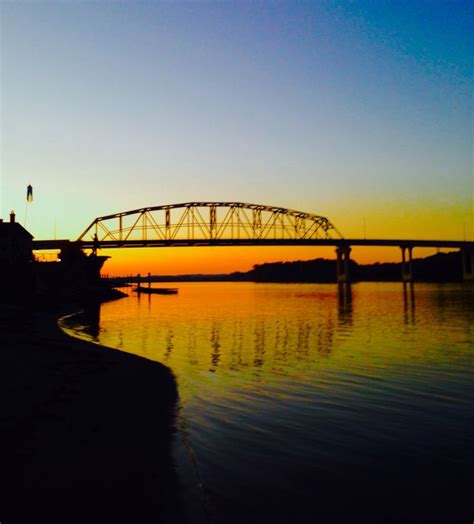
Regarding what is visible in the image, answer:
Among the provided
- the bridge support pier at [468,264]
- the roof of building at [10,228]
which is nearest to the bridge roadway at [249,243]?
the bridge support pier at [468,264]

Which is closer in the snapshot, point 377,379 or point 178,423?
point 178,423

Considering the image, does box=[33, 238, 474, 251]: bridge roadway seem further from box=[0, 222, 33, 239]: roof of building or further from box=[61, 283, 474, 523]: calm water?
box=[61, 283, 474, 523]: calm water

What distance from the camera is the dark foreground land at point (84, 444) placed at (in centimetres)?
618

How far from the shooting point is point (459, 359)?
1998 centimetres

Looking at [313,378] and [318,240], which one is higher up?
[318,240]

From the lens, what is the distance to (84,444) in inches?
336

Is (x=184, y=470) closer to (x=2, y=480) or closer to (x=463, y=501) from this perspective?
(x=2, y=480)

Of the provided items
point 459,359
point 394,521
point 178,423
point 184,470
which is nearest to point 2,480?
point 184,470

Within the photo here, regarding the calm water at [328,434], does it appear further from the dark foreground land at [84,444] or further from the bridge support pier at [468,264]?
the bridge support pier at [468,264]

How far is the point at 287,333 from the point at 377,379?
57.2ft

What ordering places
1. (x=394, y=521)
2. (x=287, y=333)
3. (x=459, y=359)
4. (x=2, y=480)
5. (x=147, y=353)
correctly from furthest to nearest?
(x=287, y=333) < (x=147, y=353) < (x=459, y=359) < (x=2, y=480) < (x=394, y=521)

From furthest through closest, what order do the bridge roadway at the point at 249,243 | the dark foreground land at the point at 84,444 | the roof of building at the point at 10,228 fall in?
1. the bridge roadway at the point at 249,243
2. the roof of building at the point at 10,228
3. the dark foreground land at the point at 84,444

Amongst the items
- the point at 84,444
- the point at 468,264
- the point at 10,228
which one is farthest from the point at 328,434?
the point at 468,264

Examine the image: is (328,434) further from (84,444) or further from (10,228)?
(10,228)
